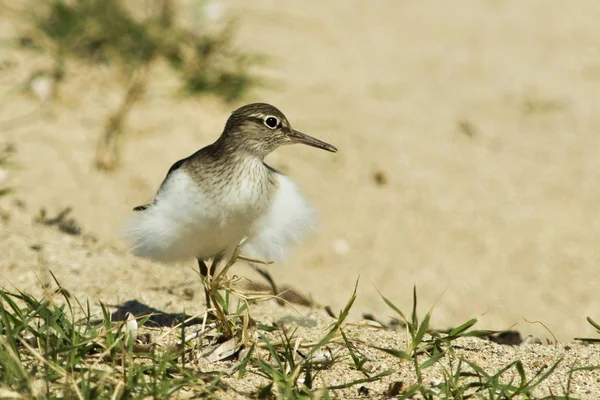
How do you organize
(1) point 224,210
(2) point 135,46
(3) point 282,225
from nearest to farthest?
(1) point 224,210 → (3) point 282,225 → (2) point 135,46

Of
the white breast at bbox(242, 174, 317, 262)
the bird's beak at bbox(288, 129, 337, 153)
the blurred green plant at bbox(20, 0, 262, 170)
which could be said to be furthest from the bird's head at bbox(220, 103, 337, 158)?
the blurred green plant at bbox(20, 0, 262, 170)

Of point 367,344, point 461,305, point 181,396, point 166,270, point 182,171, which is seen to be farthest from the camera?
point 461,305

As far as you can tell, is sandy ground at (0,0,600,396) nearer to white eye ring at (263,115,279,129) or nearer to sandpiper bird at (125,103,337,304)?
sandpiper bird at (125,103,337,304)

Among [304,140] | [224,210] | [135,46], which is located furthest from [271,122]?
[135,46]

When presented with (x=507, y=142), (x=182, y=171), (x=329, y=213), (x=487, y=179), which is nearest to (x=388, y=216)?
(x=329, y=213)

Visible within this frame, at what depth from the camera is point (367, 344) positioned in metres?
3.62

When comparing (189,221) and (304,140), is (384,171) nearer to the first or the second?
(304,140)

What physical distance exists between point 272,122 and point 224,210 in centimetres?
77

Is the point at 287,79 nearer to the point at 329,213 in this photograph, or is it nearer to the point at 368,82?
the point at 368,82

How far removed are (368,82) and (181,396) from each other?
5.20 m

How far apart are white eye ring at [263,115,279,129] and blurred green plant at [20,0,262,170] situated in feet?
8.27

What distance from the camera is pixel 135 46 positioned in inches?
287

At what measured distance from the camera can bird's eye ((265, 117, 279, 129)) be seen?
4695 millimetres


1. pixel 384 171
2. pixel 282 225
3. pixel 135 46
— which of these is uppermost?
pixel 135 46
